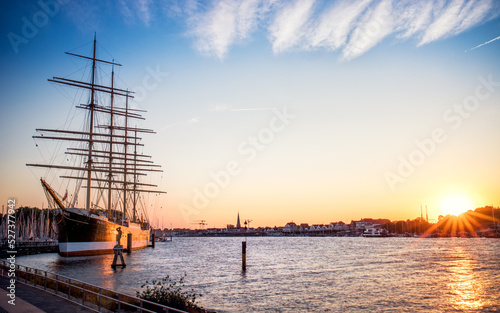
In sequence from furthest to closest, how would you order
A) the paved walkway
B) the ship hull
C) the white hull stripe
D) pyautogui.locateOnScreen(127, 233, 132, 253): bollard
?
pyautogui.locateOnScreen(127, 233, 132, 253): bollard, the white hull stripe, the ship hull, the paved walkway

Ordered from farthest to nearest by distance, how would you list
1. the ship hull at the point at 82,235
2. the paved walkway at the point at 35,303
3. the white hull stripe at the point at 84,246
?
the white hull stripe at the point at 84,246 → the ship hull at the point at 82,235 → the paved walkway at the point at 35,303

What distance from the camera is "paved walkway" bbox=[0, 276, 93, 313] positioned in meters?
13.9

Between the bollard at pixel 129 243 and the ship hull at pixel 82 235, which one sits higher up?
the ship hull at pixel 82 235

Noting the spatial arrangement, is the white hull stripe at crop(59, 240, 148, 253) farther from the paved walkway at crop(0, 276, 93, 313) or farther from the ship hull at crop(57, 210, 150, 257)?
the paved walkway at crop(0, 276, 93, 313)

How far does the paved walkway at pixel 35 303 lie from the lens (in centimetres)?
1388

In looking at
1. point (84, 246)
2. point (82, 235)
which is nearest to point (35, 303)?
point (82, 235)

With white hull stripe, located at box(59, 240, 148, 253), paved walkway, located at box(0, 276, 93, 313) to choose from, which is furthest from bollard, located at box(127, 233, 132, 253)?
paved walkway, located at box(0, 276, 93, 313)

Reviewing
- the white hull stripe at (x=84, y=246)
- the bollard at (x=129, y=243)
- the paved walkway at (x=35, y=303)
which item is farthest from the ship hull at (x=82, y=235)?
the paved walkway at (x=35, y=303)

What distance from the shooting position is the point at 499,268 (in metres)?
52.8

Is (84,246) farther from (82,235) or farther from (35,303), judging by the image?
(35,303)

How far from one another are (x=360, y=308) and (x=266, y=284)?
A: 13.9 metres

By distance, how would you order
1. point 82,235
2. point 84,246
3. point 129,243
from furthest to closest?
1. point 129,243
2. point 84,246
3. point 82,235

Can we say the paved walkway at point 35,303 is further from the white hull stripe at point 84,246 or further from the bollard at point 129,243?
the bollard at point 129,243

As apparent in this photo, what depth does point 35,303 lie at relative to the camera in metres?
15.2
